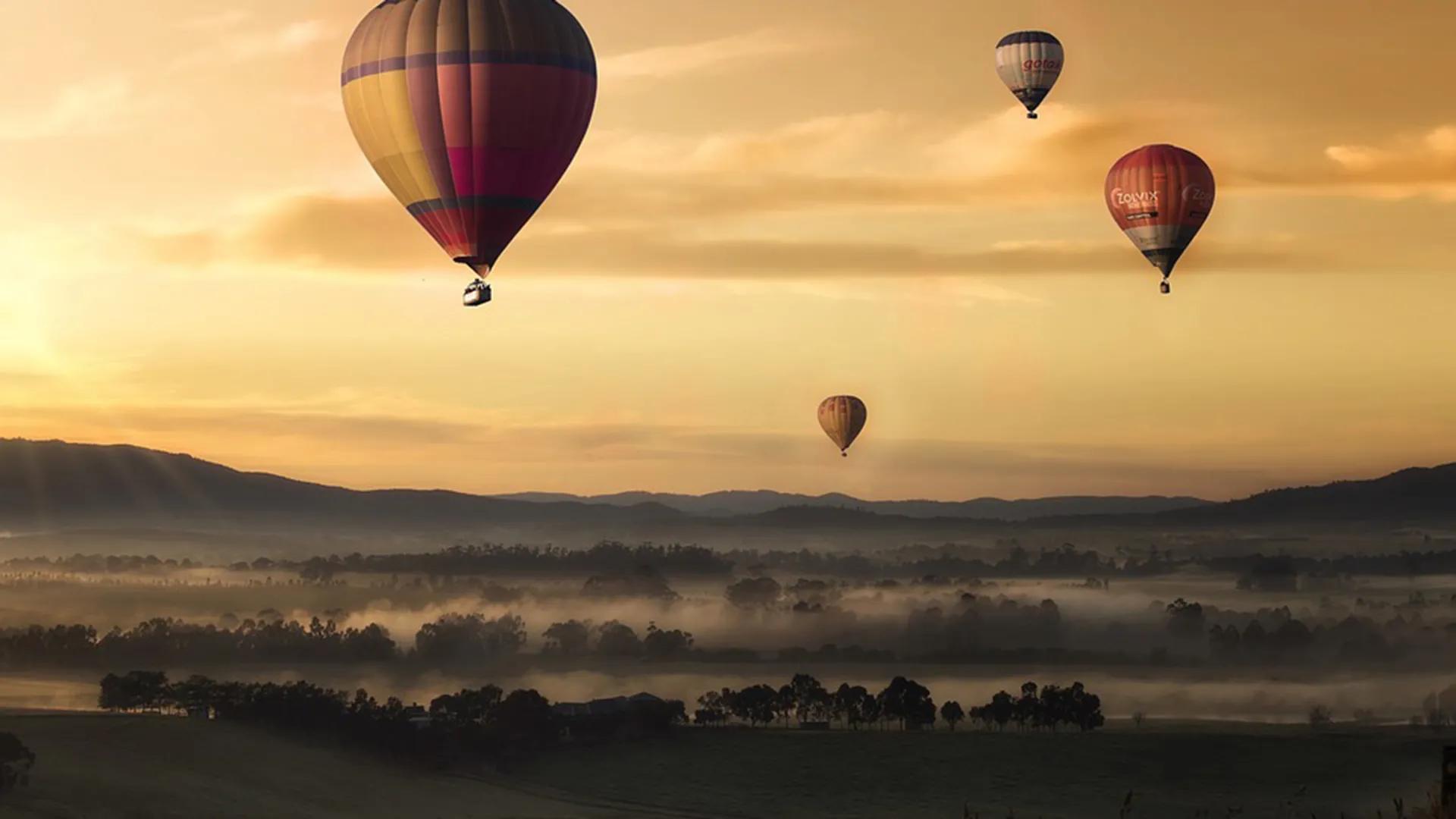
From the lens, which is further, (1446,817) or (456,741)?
(456,741)

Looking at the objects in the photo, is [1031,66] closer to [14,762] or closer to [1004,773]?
[1004,773]

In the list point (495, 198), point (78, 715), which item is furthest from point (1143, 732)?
point (495, 198)

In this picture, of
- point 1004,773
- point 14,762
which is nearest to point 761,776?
point 1004,773

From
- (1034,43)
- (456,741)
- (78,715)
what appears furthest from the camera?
(456,741)

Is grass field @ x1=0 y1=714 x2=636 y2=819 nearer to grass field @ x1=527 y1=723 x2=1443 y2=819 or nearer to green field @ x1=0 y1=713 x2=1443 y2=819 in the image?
green field @ x1=0 y1=713 x2=1443 y2=819

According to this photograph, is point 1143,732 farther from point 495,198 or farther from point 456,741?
point 495,198

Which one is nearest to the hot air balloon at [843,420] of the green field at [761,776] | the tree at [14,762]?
the green field at [761,776]

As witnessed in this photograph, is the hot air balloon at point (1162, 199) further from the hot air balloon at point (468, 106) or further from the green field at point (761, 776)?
the green field at point (761, 776)
